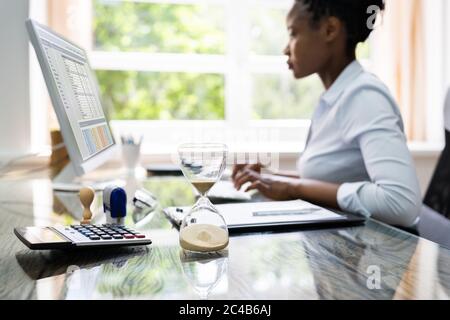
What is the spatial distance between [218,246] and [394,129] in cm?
69

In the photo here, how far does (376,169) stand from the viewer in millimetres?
1270

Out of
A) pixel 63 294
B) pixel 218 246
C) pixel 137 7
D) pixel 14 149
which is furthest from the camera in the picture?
pixel 137 7

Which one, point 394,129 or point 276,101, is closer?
point 394,129

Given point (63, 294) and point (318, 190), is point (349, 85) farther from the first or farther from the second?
point (63, 294)

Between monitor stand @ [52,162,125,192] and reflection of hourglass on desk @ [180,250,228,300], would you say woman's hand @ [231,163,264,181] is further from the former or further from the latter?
reflection of hourglass on desk @ [180,250,228,300]

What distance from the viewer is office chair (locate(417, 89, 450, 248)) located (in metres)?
1.46

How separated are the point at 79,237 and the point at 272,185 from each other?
754 mm

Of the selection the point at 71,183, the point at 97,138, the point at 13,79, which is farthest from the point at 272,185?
→ the point at 13,79

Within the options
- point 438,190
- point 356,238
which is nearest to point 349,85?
point 438,190

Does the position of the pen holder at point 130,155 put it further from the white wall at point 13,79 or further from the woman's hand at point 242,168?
the woman's hand at point 242,168

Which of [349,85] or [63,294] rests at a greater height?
[349,85]

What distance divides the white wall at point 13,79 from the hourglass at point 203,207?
149 centimetres

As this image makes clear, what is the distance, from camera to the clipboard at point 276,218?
39.2 inches

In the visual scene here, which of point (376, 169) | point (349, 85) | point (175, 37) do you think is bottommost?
point (376, 169)
